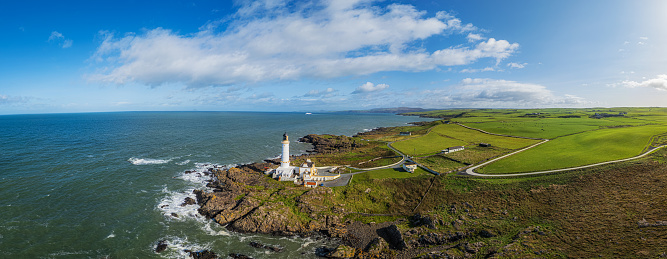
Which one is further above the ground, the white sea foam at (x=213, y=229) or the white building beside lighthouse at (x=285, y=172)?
the white building beside lighthouse at (x=285, y=172)

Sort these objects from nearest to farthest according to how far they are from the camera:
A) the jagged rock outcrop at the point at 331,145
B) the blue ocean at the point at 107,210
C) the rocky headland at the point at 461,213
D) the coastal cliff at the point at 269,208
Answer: the rocky headland at the point at 461,213, the blue ocean at the point at 107,210, the coastal cliff at the point at 269,208, the jagged rock outcrop at the point at 331,145

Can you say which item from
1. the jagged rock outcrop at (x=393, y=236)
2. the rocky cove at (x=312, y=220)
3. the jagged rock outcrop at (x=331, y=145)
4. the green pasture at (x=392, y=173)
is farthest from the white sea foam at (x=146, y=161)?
the jagged rock outcrop at (x=393, y=236)

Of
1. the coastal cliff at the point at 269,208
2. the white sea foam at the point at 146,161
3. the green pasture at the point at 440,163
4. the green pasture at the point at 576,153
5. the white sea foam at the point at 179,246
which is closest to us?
the white sea foam at the point at 179,246

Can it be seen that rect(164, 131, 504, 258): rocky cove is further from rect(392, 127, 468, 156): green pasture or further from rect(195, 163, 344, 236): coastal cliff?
rect(392, 127, 468, 156): green pasture

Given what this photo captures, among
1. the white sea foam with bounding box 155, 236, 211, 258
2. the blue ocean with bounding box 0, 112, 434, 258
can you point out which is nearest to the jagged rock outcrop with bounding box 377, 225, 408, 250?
the blue ocean with bounding box 0, 112, 434, 258

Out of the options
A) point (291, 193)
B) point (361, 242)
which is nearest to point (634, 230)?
point (361, 242)

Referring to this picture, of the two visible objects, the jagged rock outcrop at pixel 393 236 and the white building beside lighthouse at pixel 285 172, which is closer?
the jagged rock outcrop at pixel 393 236

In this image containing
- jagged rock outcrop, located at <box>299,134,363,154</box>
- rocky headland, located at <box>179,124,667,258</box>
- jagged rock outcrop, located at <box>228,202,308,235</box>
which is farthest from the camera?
jagged rock outcrop, located at <box>299,134,363,154</box>

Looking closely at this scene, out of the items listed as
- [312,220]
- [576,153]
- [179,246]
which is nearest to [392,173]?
[312,220]

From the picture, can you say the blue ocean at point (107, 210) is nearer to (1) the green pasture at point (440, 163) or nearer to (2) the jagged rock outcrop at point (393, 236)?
(2) the jagged rock outcrop at point (393, 236)
